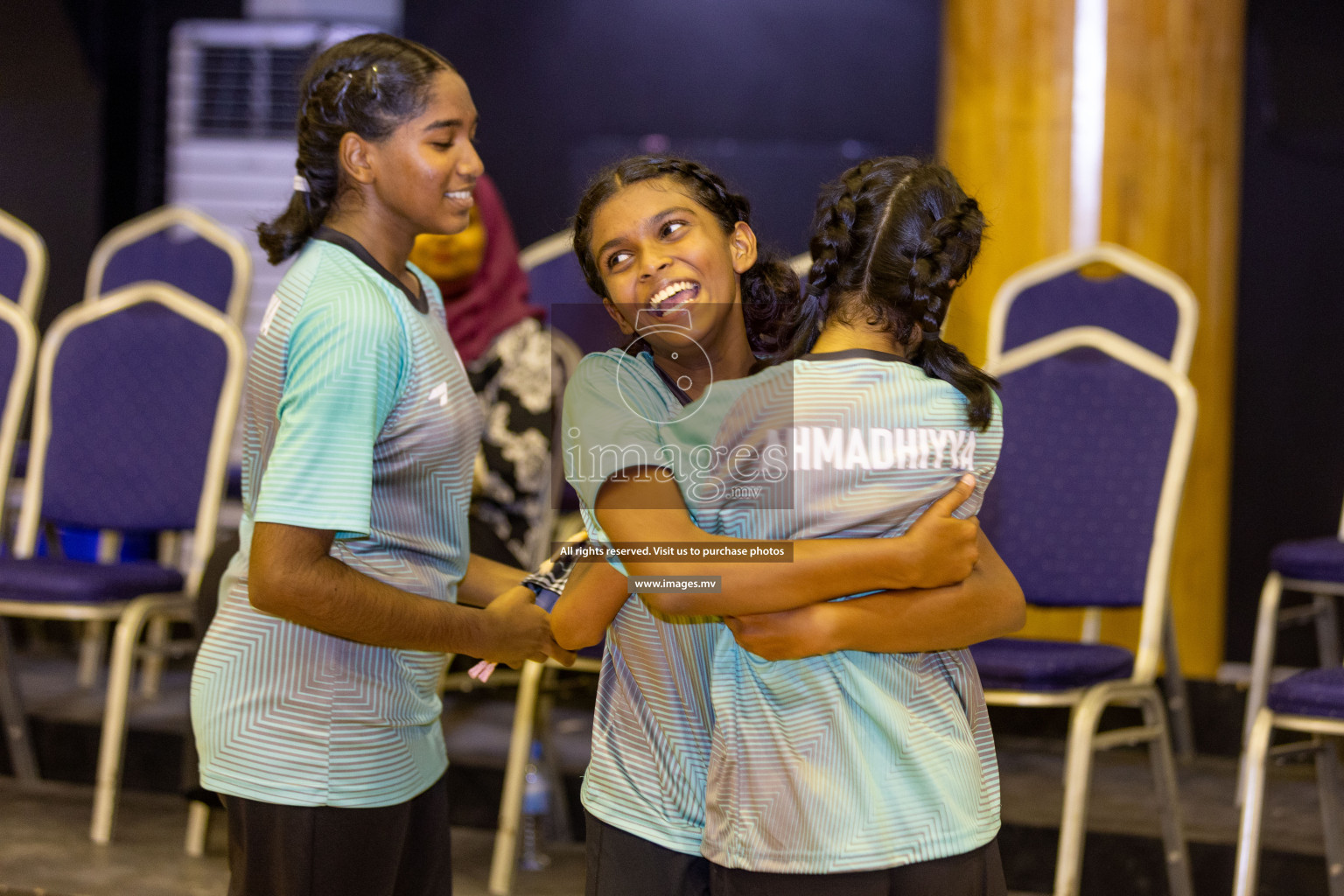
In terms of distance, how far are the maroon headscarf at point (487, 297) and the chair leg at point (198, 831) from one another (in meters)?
0.96

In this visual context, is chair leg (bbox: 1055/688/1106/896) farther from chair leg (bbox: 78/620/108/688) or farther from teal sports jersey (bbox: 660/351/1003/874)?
chair leg (bbox: 78/620/108/688)

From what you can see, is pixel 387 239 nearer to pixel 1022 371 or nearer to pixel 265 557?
pixel 265 557

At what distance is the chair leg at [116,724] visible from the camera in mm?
2330

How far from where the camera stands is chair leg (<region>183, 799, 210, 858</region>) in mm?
2334

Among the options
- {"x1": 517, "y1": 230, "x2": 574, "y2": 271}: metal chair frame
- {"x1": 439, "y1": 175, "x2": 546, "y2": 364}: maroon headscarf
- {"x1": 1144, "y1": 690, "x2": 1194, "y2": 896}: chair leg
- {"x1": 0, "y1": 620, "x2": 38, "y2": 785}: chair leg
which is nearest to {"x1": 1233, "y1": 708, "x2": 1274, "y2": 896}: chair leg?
{"x1": 1144, "y1": 690, "x2": 1194, "y2": 896}: chair leg

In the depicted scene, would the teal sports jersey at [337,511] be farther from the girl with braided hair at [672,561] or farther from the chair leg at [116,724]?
the chair leg at [116,724]

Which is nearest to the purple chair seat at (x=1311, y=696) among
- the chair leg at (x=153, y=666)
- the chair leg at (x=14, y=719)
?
the chair leg at (x=153, y=666)

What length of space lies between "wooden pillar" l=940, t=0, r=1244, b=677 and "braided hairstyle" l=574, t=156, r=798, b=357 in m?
2.00

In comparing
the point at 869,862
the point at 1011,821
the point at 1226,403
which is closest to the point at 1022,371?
the point at 1011,821

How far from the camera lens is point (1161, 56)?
122 inches

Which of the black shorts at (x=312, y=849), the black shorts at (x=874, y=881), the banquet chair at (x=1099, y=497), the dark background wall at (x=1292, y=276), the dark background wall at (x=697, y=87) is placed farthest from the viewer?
the dark background wall at (x=697, y=87)

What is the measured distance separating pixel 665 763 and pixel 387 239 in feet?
1.89

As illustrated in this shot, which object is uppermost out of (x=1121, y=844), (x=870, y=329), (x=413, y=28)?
(x=413, y=28)

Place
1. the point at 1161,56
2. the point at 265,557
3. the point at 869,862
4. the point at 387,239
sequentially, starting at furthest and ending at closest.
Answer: the point at 1161,56, the point at 387,239, the point at 265,557, the point at 869,862
